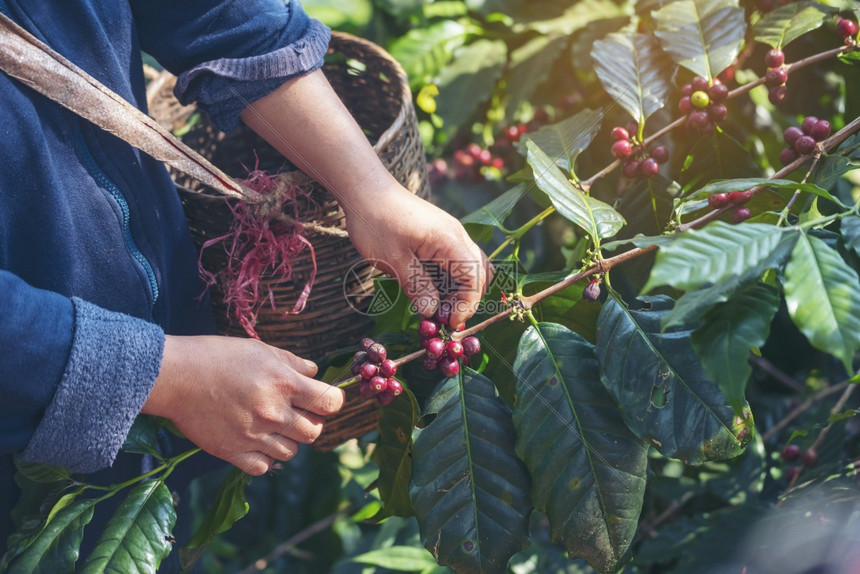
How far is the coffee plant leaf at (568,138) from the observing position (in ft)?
3.34

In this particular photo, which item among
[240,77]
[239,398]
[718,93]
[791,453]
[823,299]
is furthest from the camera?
[791,453]

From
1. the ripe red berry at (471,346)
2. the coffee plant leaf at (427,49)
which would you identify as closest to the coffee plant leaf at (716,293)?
the ripe red berry at (471,346)

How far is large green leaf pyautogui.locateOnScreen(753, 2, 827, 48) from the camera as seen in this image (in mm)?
995

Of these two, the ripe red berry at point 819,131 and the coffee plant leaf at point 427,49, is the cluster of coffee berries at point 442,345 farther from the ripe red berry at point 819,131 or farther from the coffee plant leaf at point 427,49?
the coffee plant leaf at point 427,49

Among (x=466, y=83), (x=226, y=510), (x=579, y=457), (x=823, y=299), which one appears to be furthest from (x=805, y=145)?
(x=226, y=510)

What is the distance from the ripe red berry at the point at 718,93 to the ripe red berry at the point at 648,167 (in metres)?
0.11

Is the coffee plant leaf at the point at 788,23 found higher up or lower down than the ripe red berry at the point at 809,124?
higher up

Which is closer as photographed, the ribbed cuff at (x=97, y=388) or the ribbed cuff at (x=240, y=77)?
the ribbed cuff at (x=97, y=388)

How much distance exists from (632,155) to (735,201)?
0.65ft

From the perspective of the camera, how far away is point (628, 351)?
0.78 metres

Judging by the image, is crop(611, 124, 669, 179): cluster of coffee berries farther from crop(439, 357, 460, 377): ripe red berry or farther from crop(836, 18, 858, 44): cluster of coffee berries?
crop(439, 357, 460, 377): ripe red berry

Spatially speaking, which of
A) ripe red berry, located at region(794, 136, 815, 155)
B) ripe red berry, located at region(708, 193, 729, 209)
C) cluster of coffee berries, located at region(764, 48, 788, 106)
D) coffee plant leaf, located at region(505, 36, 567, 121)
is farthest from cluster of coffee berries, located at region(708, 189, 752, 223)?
coffee plant leaf, located at region(505, 36, 567, 121)

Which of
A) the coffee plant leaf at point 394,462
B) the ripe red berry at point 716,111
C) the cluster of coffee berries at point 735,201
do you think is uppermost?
the ripe red berry at point 716,111

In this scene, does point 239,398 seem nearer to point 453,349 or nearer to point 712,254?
point 453,349
